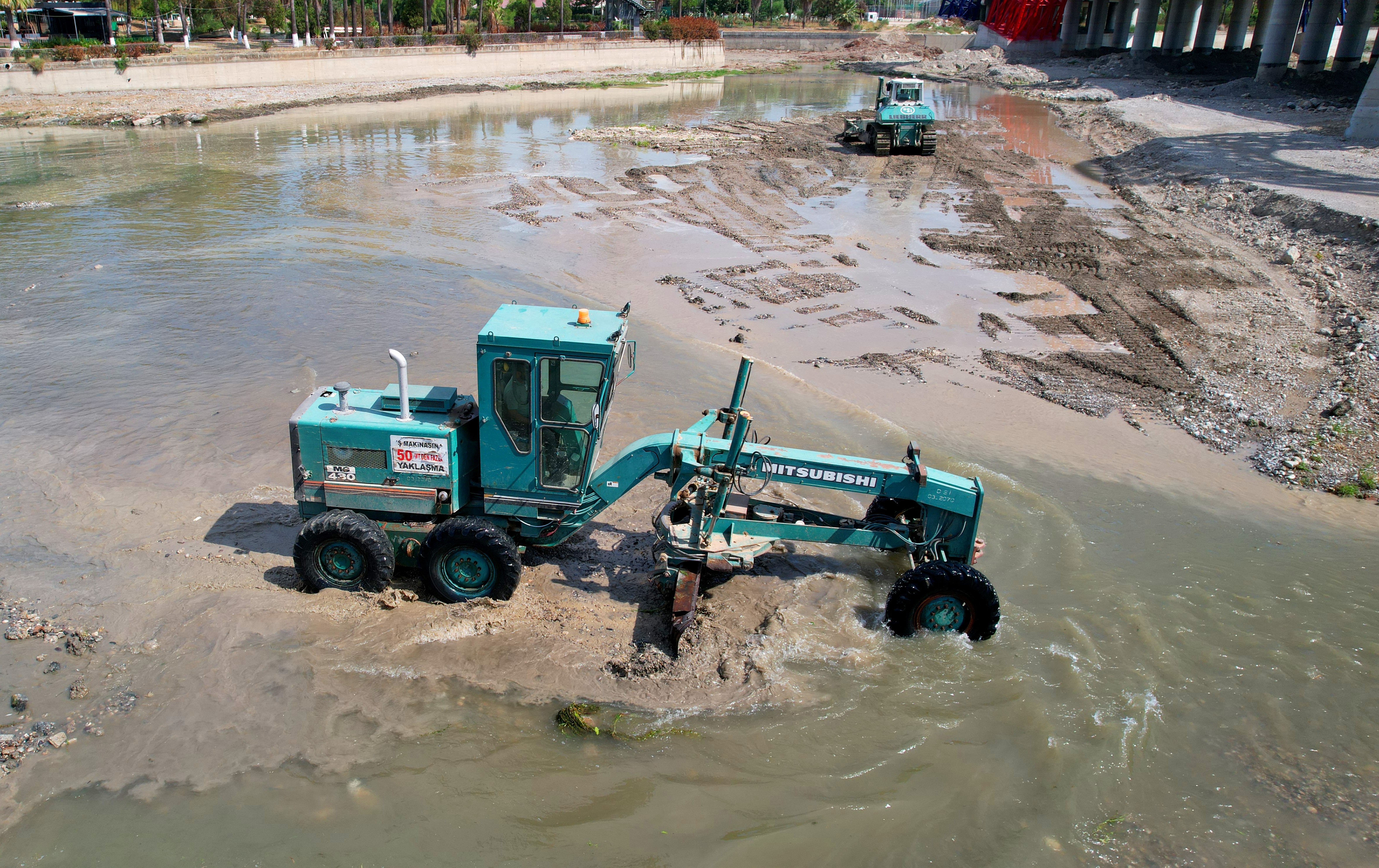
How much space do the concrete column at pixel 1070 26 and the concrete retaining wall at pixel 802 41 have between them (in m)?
10.7

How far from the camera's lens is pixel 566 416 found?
6.79 m

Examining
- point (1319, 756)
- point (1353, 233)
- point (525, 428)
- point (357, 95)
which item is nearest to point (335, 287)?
point (525, 428)

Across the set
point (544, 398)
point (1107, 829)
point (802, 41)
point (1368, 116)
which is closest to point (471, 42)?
point (802, 41)

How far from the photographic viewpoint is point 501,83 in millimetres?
54031

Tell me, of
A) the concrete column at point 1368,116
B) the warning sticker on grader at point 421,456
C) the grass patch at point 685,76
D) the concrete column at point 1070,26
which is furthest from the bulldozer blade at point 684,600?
the concrete column at point 1070,26

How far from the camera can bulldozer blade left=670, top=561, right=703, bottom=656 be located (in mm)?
6797

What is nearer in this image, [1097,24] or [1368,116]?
[1368,116]

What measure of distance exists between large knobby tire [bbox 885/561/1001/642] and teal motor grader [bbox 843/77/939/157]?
25.4 m

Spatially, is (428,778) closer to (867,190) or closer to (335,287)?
(335,287)

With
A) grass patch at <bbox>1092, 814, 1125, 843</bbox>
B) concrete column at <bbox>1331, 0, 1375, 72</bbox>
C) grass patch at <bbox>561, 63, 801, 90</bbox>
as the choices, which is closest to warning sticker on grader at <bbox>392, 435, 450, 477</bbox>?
grass patch at <bbox>1092, 814, 1125, 843</bbox>

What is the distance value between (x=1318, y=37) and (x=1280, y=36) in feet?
10.5

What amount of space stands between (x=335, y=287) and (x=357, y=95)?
113ft

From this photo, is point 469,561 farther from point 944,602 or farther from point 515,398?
point 944,602

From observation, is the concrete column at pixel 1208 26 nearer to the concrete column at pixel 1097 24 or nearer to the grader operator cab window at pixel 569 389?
the concrete column at pixel 1097 24
